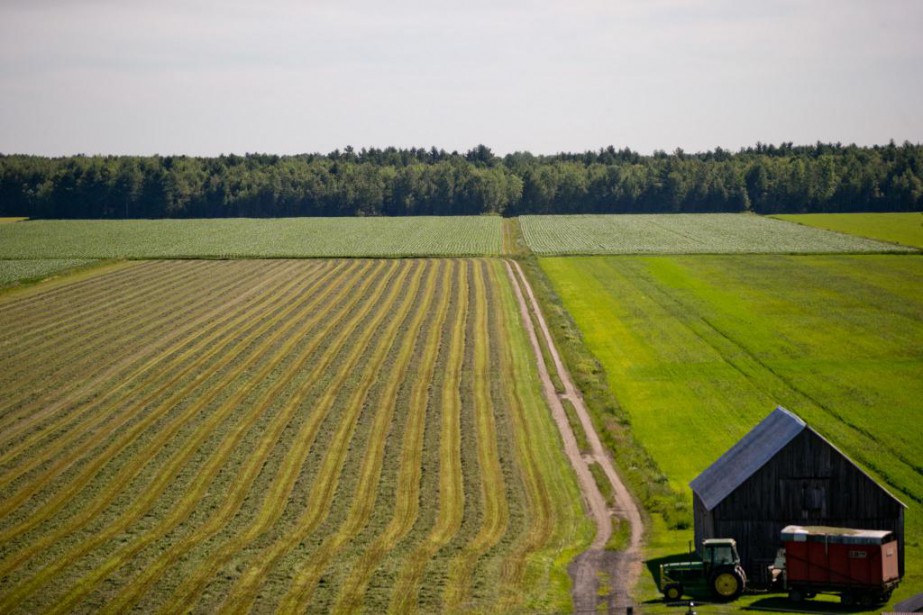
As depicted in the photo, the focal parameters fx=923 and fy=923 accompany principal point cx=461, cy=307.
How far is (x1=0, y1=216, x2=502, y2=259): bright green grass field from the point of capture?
346ft

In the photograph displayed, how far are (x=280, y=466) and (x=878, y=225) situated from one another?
116 metres

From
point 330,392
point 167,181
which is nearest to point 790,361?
point 330,392

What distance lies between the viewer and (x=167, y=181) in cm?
18250

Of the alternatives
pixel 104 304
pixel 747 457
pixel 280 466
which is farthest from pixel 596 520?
pixel 104 304

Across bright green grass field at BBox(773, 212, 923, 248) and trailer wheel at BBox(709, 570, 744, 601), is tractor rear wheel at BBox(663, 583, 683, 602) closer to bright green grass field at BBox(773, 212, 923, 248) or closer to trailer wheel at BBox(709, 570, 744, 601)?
trailer wheel at BBox(709, 570, 744, 601)

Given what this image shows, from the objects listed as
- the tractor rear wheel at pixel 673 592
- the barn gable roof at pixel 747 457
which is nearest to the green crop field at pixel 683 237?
the barn gable roof at pixel 747 457

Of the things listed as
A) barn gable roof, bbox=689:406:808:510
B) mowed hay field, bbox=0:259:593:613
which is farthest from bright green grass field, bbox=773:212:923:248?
barn gable roof, bbox=689:406:808:510

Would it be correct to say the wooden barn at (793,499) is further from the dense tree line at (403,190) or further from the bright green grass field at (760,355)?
the dense tree line at (403,190)

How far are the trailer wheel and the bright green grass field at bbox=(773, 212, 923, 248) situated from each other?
87.5 m

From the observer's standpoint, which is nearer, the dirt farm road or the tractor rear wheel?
the tractor rear wheel

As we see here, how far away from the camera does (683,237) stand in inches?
4589

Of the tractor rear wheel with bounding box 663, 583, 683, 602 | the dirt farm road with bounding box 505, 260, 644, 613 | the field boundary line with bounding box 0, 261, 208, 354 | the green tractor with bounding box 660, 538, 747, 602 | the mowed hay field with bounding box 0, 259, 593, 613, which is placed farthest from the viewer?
the field boundary line with bounding box 0, 261, 208, 354

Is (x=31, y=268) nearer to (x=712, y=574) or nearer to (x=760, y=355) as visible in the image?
(x=760, y=355)

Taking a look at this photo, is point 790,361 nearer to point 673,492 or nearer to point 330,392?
point 673,492
